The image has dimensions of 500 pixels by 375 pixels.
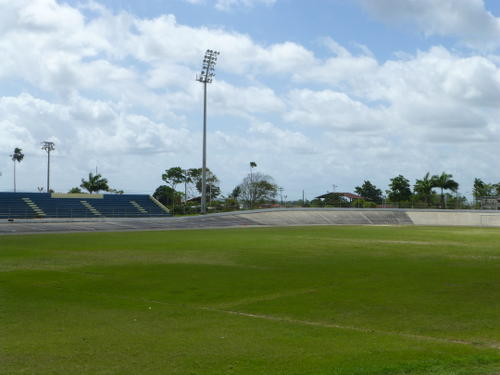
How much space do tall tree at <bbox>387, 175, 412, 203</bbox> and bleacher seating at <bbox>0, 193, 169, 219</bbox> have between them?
44.1 metres

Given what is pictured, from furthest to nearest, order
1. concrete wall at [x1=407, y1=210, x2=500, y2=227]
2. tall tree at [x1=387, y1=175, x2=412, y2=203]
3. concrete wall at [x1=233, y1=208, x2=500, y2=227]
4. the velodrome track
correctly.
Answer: tall tree at [x1=387, y1=175, x2=412, y2=203] → concrete wall at [x1=407, y1=210, x2=500, y2=227] → concrete wall at [x1=233, y1=208, x2=500, y2=227] → the velodrome track

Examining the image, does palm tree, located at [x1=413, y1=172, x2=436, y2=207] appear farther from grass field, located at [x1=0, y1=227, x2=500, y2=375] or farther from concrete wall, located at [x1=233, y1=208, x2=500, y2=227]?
grass field, located at [x1=0, y1=227, x2=500, y2=375]

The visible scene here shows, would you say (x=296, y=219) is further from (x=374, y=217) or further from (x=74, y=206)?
(x=74, y=206)

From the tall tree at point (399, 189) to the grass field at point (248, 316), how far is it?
75081mm

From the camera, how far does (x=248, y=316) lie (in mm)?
11992

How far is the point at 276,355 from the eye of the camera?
8656 mm

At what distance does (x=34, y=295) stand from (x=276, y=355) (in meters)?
8.59

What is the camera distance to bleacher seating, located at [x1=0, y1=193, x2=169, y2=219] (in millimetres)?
65938

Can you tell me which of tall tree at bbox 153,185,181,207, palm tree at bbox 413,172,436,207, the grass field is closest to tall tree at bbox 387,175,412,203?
palm tree at bbox 413,172,436,207

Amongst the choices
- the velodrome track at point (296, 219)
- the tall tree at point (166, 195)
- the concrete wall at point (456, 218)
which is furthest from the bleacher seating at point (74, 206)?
the concrete wall at point (456, 218)

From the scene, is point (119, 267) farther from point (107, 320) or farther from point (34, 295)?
point (107, 320)

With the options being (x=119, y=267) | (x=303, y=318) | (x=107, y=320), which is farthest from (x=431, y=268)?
(x=107, y=320)

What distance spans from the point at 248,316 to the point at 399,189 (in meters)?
90.5

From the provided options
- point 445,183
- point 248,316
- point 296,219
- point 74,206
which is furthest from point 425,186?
point 248,316
